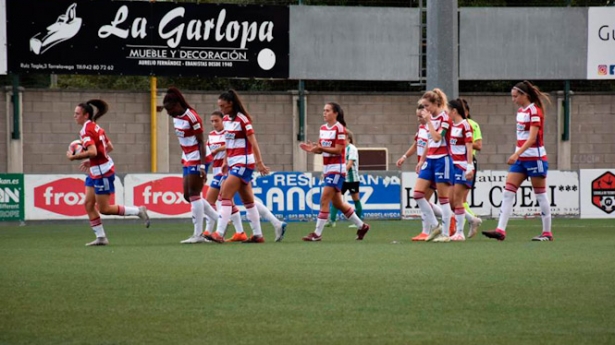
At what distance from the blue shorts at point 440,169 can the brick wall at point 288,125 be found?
53.4 feet

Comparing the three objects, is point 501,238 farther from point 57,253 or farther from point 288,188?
point 288,188

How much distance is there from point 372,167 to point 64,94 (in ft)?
28.0

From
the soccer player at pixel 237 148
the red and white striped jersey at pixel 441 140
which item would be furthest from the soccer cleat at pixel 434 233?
the soccer player at pixel 237 148

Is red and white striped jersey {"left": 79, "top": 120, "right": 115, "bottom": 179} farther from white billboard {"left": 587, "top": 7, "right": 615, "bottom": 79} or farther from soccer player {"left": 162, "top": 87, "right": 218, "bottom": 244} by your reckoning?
white billboard {"left": 587, "top": 7, "right": 615, "bottom": 79}

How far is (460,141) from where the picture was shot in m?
16.0

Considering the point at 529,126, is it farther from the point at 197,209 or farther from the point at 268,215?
the point at 197,209

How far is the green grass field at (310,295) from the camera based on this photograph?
628 cm

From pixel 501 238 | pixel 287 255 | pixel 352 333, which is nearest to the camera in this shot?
pixel 352 333

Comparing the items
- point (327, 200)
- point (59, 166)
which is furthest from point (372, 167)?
point (327, 200)

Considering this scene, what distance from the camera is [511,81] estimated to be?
3422cm

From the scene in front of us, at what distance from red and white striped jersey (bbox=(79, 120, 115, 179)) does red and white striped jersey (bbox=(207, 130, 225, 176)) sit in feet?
8.75

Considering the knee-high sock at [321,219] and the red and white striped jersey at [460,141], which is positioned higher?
the red and white striped jersey at [460,141]

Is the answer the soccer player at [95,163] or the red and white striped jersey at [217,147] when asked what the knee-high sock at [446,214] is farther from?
the soccer player at [95,163]

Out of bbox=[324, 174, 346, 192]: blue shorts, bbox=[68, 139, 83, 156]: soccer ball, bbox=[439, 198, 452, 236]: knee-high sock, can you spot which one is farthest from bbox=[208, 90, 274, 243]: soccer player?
bbox=[439, 198, 452, 236]: knee-high sock
